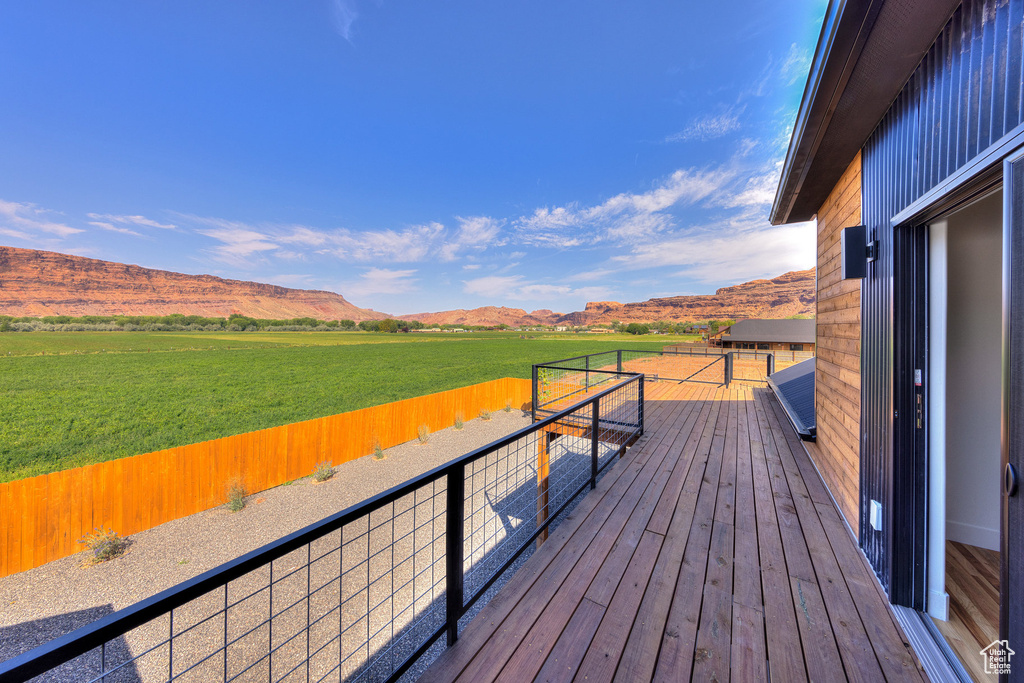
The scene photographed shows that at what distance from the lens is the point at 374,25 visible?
19297 millimetres

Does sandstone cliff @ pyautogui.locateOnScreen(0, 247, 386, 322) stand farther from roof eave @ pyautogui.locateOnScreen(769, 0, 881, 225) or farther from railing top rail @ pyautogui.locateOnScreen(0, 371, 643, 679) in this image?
roof eave @ pyautogui.locateOnScreen(769, 0, 881, 225)

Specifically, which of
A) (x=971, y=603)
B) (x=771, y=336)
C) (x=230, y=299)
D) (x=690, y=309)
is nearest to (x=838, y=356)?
(x=971, y=603)

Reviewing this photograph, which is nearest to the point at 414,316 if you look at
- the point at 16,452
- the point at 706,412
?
the point at 16,452

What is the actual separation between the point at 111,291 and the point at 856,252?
3695 inches

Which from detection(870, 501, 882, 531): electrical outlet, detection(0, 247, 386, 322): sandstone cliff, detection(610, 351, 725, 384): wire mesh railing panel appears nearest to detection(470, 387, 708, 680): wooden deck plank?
detection(870, 501, 882, 531): electrical outlet

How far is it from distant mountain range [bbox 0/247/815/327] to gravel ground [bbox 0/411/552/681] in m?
49.1

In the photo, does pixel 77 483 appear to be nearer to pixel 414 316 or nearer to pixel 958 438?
pixel 958 438

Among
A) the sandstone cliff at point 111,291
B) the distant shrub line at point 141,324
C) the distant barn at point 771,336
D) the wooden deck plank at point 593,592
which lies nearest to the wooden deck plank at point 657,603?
the wooden deck plank at point 593,592

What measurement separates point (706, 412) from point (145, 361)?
34913 millimetres

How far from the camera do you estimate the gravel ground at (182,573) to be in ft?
13.5

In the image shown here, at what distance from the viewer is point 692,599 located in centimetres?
205

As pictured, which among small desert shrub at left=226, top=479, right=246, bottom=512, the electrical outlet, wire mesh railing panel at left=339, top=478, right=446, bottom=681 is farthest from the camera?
small desert shrub at left=226, top=479, right=246, bottom=512

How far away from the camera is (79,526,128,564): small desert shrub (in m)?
5.26

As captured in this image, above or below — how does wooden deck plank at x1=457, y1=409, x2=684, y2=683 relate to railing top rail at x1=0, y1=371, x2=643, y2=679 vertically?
below
